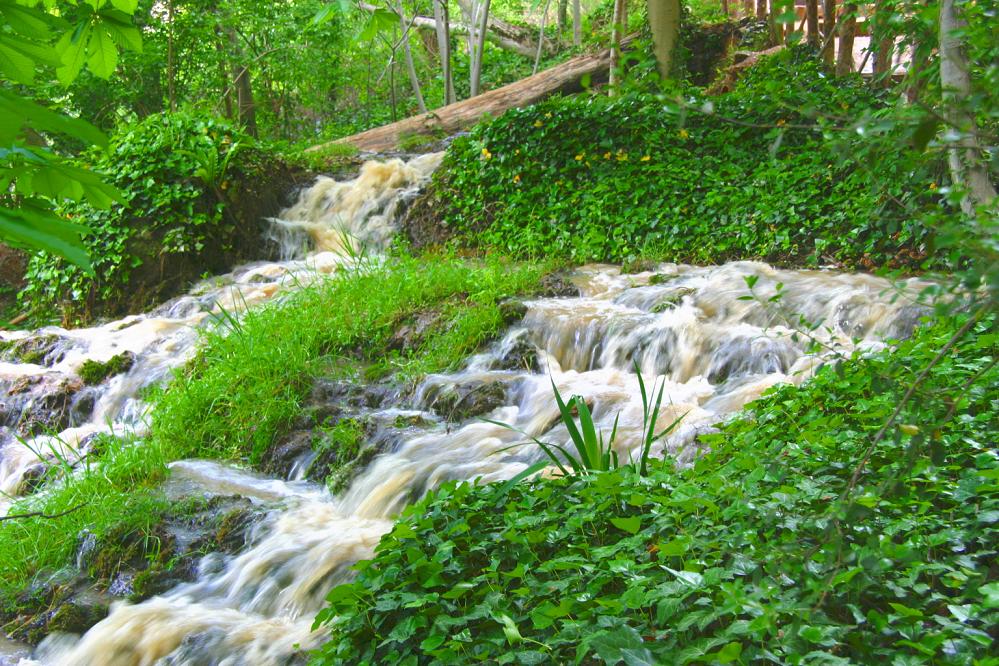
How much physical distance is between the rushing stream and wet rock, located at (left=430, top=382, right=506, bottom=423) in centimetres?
3

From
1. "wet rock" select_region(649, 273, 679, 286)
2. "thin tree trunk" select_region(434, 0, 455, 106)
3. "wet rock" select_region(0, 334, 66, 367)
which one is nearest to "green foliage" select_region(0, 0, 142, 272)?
"wet rock" select_region(649, 273, 679, 286)

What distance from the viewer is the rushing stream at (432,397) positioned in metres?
3.97

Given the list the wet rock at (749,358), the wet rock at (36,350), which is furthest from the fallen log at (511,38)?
the wet rock at (749,358)

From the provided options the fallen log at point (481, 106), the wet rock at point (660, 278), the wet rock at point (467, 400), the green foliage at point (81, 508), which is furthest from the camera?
the fallen log at point (481, 106)

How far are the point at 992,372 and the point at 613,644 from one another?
7.10 feet

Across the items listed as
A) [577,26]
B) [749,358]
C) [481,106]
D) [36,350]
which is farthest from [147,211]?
[577,26]

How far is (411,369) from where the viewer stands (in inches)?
250

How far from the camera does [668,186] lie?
895 cm

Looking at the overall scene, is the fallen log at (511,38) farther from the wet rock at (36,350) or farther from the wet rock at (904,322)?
the wet rock at (904,322)

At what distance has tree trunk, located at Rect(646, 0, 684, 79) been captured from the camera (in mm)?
11062

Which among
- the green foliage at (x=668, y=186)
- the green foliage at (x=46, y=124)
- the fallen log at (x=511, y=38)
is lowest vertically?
the green foliage at (x=668, y=186)

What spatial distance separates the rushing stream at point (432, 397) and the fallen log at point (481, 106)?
437 centimetres

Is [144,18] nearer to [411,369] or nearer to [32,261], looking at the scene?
[32,261]

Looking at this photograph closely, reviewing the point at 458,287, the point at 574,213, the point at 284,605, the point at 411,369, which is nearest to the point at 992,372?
the point at 284,605
